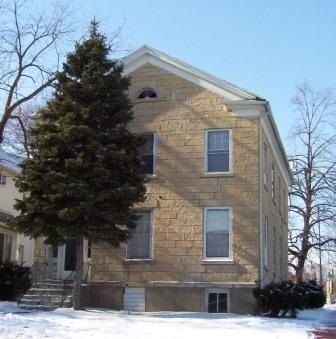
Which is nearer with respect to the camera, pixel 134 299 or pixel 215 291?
pixel 215 291

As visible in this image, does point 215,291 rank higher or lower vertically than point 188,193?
lower

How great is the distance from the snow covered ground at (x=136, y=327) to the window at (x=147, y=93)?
8.85 meters

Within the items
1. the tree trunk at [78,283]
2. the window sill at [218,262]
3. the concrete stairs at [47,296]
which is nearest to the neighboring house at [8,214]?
the concrete stairs at [47,296]

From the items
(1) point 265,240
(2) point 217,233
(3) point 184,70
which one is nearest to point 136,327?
(2) point 217,233

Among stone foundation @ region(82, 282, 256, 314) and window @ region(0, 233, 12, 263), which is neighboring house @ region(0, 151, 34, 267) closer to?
window @ region(0, 233, 12, 263)

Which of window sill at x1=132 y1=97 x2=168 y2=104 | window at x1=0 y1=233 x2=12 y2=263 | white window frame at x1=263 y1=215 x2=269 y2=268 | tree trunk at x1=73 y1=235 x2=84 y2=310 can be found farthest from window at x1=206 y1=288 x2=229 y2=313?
window at x1=0 y1=233 x2=12 y2=263

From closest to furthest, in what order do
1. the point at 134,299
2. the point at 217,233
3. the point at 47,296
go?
the point at 47,296
the point at 217,233
the point at 134,299

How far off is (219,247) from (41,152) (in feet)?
23.1

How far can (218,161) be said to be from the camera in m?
21.1

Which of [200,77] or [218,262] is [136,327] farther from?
[200,77]

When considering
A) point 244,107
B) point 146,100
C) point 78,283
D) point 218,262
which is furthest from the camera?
point 146,100

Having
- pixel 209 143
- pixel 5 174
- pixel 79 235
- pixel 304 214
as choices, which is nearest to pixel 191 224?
pixel 209 143

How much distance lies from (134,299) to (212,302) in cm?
279

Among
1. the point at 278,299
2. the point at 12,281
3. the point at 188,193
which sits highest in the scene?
the point at 188,193
